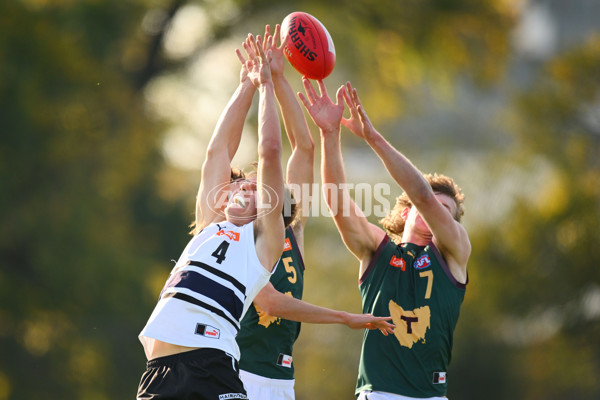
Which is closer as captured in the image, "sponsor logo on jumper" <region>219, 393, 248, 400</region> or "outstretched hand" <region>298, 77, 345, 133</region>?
"sponsor logo on jumper" <region>219, 393, 248, 400</region>

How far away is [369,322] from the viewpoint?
5574 mm

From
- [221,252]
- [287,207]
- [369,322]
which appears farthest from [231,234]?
[369,322]

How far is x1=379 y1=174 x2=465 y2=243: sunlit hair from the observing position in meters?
6.50

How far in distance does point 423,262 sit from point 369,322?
0.84 metres

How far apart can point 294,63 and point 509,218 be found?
1191cm

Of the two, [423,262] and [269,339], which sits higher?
[423,262]

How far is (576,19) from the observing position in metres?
59.1

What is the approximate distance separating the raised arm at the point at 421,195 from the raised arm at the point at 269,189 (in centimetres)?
78

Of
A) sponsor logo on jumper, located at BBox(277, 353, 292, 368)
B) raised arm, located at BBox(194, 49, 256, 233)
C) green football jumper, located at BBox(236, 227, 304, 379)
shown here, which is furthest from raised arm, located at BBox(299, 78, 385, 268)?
sponsor logo on jumper, located at BBox(277, 353, 292, 368)

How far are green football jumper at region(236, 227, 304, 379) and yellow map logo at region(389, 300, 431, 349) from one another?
797mm

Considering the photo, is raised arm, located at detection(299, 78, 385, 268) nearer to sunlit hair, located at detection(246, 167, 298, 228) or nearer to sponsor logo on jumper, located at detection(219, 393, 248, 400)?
sunlit hair, located at detection(246, 167, 298, 228)

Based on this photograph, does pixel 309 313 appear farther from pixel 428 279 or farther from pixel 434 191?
pixel 434 191

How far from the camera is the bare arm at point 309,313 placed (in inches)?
217

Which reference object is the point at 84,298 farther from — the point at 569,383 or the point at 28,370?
the point at 569,383
